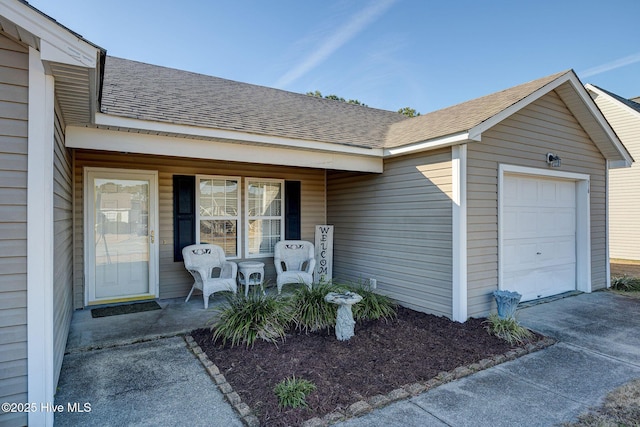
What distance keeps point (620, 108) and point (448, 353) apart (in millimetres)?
12160

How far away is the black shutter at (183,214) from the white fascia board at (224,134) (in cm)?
203

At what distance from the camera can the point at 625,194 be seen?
1100 centimetres

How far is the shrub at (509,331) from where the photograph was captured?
4.14 m

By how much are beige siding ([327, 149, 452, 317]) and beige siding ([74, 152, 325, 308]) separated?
70 centimetres

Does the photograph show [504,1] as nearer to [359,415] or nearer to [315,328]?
[315,328]

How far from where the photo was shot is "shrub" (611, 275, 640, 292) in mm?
6996

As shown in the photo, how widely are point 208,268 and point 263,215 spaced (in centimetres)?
161

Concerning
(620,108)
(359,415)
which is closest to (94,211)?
(359,415)

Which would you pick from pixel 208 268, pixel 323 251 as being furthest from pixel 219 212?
pixel 323 251

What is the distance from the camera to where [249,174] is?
6816 millimetres

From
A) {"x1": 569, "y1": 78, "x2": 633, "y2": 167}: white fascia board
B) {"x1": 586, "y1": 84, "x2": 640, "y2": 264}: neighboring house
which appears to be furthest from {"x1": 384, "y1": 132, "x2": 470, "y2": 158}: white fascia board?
{"x1": 586, "y1": 84, "x2": 640, "y2": 264}: neighboring house

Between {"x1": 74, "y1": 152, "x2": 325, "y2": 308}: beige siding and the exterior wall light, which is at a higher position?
the exterior wall light

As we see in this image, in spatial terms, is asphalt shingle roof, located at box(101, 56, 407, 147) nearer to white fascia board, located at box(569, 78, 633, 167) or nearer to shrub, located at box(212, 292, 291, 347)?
shrub, located at box(212, 292, 291, 347)

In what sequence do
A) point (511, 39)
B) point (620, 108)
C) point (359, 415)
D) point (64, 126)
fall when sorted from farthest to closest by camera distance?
point (620, 108), point (511, 39), point (64, 126), point (359, 415)
